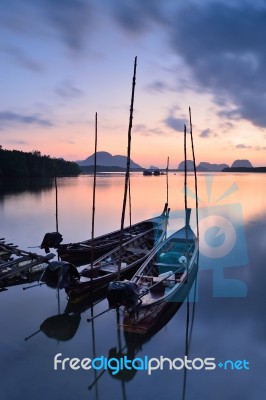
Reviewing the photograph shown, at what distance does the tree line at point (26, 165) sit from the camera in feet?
386

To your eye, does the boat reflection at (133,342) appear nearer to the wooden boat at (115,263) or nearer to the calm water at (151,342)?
the calm water at (151,342)

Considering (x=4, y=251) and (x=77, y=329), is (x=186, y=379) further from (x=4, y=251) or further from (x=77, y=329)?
(x=4, y=251)

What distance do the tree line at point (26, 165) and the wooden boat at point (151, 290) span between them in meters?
86.8

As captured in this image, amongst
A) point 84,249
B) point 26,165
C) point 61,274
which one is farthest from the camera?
point 26,165

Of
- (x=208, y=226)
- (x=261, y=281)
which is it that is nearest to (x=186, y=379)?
(x=261, y=281)

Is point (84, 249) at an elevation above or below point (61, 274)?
below

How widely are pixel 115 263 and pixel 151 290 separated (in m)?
4.58

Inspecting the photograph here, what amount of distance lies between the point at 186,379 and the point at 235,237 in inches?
981

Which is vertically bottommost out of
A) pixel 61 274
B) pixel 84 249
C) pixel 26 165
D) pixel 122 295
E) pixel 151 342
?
pixel 151 342

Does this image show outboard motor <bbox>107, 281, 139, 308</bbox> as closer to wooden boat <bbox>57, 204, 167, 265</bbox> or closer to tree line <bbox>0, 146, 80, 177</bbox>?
wooden boat <bbox>57, 204, 167, 265</bbox>

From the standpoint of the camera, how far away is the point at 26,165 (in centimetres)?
12662

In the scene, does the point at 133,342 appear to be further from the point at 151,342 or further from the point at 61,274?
the point at 61,274

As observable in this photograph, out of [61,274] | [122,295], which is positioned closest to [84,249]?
→ [61,274]

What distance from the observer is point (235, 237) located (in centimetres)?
3425
